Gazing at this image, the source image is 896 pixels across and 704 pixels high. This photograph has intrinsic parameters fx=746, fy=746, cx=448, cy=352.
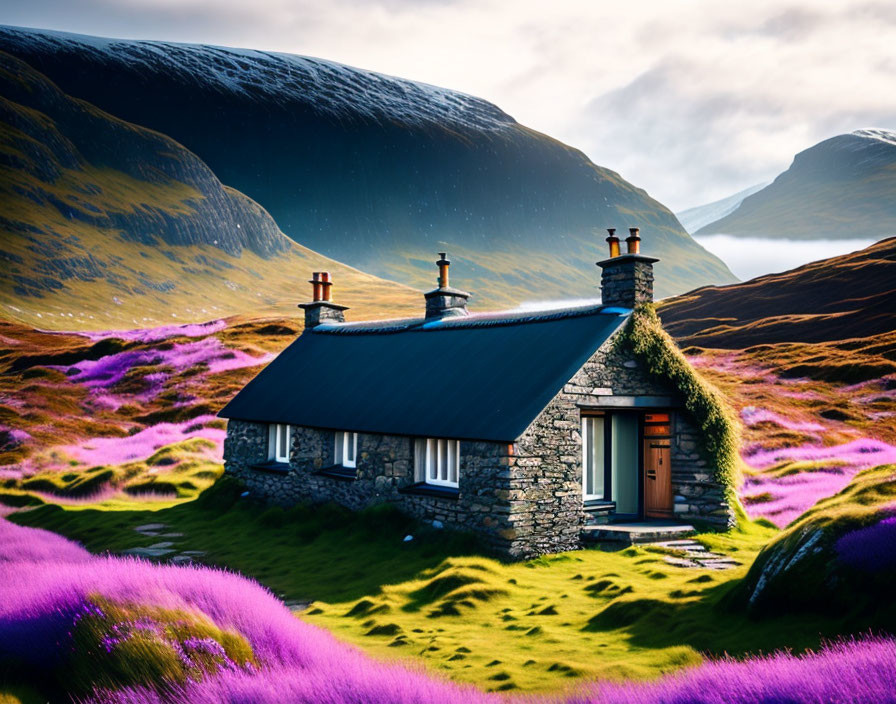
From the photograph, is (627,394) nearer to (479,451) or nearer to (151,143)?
(479,451)

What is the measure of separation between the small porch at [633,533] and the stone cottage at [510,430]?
26 centimetres

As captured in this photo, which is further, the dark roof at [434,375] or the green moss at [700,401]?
the green moss at [700,401]

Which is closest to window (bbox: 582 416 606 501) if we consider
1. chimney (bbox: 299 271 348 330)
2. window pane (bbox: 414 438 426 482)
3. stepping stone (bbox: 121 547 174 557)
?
window pane (bbox: 414 438 426 482)

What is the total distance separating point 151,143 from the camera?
167 metres

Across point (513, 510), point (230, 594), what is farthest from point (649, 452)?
point (230, 594)

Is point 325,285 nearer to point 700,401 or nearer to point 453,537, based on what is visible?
point 453,537

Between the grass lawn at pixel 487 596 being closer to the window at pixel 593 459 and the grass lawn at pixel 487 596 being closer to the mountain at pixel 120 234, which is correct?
the window at pixel 593 459

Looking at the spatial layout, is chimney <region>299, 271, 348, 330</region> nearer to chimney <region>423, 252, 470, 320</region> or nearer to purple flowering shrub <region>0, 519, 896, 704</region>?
chimney <region>423, 252, 470, 320</region>

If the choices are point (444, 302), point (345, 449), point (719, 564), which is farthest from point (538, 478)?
point (444, 302)

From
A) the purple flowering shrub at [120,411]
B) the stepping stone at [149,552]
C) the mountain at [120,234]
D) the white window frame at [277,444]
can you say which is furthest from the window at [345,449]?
the mountain at [120,234]

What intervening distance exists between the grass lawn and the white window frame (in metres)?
2.86

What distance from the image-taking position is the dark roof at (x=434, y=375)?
1647 centimetres

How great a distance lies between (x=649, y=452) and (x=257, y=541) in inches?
406

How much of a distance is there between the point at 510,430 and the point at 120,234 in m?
136
